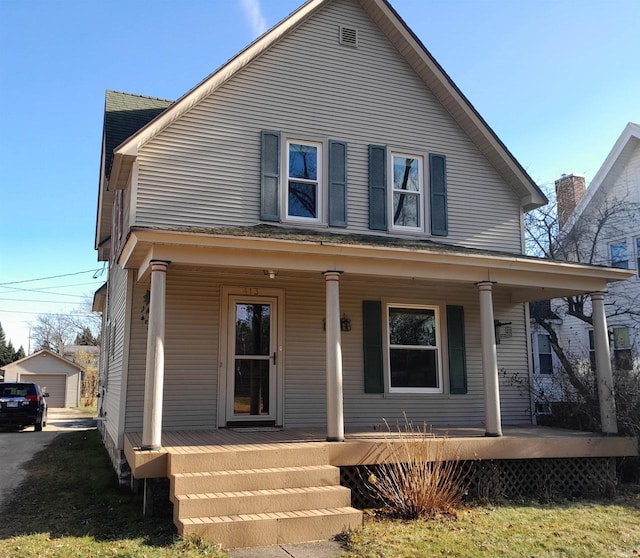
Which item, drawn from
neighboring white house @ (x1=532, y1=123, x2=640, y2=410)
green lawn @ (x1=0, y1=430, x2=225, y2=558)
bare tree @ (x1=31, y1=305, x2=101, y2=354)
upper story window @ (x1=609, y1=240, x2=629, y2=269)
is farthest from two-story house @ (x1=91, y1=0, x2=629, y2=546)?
bare tree @ (x1=31, y1=305, x2=101, y2=354)

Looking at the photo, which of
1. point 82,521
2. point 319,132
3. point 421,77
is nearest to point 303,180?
point 319,132

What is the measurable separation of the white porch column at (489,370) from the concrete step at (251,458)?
275cm

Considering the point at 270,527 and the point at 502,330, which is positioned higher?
the point at 502,330

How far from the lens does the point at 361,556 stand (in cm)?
535

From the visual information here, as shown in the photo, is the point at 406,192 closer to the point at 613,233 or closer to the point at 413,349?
the point at 413,349

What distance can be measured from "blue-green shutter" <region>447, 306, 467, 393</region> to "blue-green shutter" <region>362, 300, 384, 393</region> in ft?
4.49

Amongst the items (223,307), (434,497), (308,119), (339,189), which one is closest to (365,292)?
(339,189)

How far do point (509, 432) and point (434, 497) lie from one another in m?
2.91

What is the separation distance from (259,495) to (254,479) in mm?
360

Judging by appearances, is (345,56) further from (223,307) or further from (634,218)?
(634,218)

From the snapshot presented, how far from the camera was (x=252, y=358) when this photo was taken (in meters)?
9.26

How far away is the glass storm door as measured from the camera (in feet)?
29.9

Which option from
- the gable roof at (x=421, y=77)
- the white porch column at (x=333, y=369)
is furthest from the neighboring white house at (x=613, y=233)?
the white porch column at (x=333, y=369)

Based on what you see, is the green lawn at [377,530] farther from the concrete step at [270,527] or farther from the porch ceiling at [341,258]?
the porch ceiling at [341,258]
